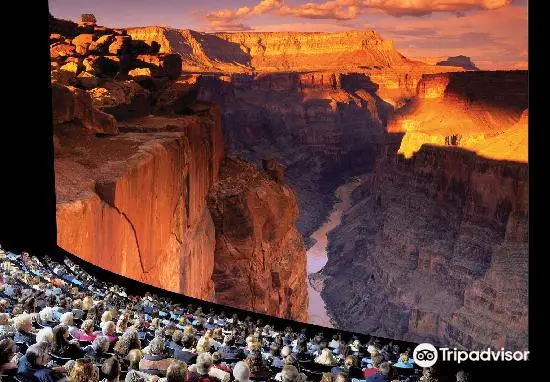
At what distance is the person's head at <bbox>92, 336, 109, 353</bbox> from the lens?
6.64ft

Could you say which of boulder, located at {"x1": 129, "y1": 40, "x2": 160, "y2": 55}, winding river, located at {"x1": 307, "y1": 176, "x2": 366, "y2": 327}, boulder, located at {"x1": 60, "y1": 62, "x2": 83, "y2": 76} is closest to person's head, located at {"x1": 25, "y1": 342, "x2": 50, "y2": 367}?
boulder, located at {"x1": 60, "y1": 62, "x2": 83, "y2": 76}

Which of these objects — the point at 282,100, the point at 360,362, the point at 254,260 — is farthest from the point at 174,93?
the point at 282,100

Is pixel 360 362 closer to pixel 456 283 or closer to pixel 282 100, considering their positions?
pixel 456 283

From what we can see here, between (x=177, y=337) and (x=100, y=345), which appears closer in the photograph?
(x=100, y=345)

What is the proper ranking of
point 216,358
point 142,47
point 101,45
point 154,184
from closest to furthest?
point 216,358 < point 154,184 < point 101,45 < point 142,47

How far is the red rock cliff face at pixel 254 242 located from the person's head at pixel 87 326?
10.6 metres

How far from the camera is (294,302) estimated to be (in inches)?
635

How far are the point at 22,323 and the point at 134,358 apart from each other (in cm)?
36

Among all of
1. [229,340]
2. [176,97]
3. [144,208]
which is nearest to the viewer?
[229,340]

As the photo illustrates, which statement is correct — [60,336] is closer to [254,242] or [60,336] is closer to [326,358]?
[326,358]

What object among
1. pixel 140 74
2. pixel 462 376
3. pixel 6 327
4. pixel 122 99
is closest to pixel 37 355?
pixel 6 327

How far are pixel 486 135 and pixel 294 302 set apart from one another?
18005 millimetres

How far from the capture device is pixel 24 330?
206 cm

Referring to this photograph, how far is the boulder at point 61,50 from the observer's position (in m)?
12.8
